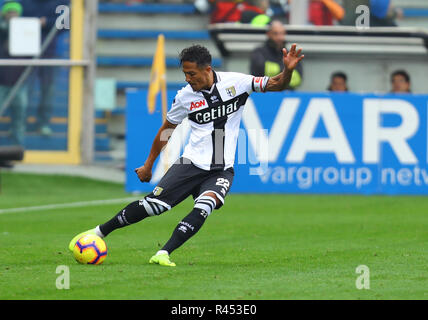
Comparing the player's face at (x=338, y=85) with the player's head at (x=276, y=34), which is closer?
the player's head at (x=276, y=34)

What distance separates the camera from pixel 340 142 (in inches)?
686

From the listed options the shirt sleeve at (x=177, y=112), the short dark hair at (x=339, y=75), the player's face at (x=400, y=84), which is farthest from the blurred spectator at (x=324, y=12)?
the shirt sleeve at (x=177, y=112)

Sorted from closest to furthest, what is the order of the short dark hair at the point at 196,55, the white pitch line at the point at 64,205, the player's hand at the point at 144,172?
1. the short dark hair at the point at 196,55
2. the player's hand at the point at 144,172
3. the white pitch line at the point at 64,205

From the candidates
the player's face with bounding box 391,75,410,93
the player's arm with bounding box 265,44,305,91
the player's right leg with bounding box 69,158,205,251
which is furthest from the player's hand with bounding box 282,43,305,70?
the player's face with bounding box 391,75,410,93

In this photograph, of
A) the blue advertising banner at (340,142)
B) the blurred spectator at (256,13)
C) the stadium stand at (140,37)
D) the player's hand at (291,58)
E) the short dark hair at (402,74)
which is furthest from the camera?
the stadium stand at (140,37)

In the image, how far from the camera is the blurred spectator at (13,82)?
2111 cm

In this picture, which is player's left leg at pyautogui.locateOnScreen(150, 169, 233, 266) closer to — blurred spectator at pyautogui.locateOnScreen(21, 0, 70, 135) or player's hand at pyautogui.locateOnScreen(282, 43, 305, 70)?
player's hand at pyautogui.locateOnScreen(282, 43, 305, 70)

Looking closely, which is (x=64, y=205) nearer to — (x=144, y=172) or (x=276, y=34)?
(x=276, y=34)

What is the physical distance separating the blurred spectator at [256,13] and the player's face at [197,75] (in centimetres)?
1168

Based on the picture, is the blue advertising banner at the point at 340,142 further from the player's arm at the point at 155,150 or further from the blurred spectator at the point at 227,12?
the player's arm at the point at 155,150

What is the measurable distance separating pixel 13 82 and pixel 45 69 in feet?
2.20

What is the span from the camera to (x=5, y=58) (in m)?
21.2
